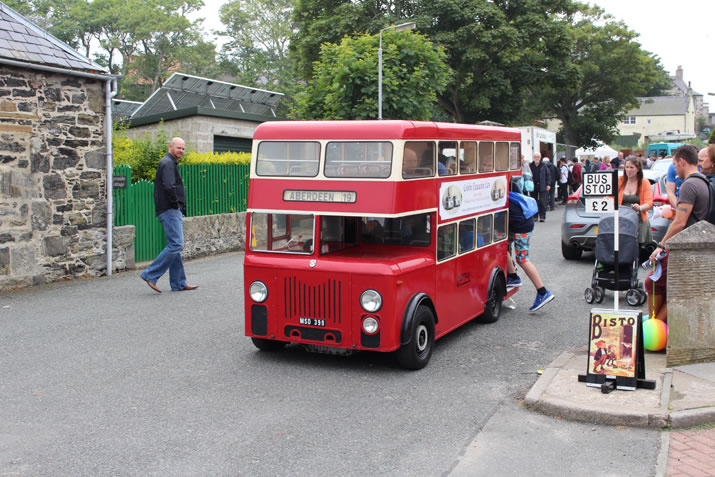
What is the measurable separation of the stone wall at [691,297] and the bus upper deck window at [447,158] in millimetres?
2197

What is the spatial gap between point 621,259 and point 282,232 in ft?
16.2

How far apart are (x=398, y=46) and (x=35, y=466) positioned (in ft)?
55.5

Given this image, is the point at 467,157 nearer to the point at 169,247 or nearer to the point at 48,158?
the point at 169,247

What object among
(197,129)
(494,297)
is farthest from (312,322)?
(197,129)

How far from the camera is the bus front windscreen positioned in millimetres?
6785

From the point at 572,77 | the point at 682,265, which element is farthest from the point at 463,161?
the point at 572,77

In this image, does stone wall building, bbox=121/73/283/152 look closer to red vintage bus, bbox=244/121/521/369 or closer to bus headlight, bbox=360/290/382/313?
red vintage bus, bbox=244/121/521/369

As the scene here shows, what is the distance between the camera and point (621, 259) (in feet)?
31.1

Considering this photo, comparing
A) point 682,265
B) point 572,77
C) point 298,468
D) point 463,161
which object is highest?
point 572,77

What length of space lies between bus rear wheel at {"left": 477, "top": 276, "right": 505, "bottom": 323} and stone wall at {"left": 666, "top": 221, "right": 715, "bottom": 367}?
8.18 feet

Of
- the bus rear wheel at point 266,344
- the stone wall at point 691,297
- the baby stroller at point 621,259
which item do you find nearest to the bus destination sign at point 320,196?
the bus rear wheel at point 266,344

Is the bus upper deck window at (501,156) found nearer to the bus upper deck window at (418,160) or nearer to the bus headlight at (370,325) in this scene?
the bus upper deck window at (418,160)

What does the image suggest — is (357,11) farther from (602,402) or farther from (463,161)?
(602,402)

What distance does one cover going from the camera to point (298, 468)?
4.54 metres
